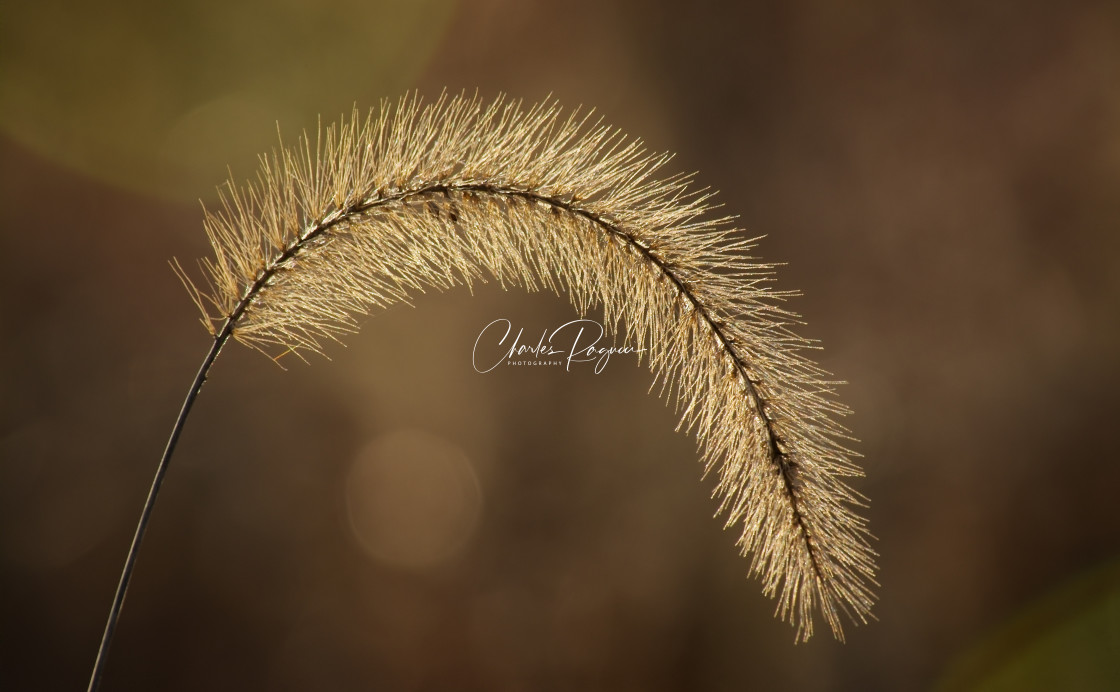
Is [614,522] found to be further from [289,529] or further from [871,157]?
[871,157]

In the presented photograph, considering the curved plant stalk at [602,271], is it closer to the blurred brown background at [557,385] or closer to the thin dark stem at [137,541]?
the thin dark stem at [137,541]

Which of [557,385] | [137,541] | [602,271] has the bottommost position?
[137,541]

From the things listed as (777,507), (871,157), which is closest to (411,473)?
(777,507)

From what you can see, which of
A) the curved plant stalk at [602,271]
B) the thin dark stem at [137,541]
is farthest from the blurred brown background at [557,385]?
the thin dark stem at [137,541]

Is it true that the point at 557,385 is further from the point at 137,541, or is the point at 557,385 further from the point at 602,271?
the point at 137,541
